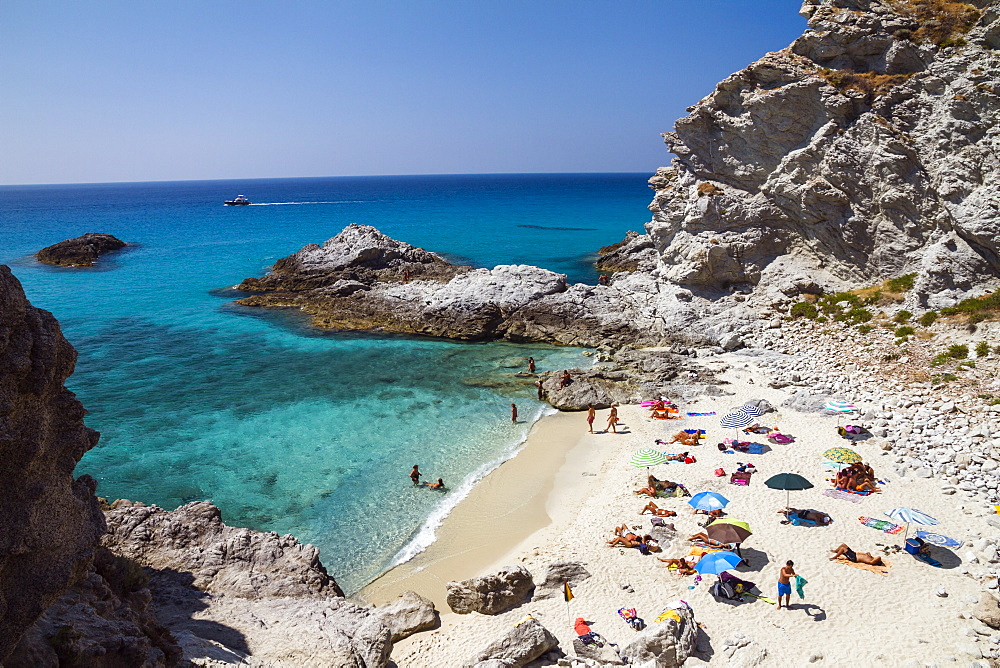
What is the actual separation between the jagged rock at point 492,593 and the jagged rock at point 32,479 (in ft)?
26.7

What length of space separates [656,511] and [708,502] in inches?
63.4

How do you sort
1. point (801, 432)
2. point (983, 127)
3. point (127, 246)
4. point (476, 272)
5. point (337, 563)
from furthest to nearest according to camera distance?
point (127, 246), point (476, 272), point (983, 127), point (801, 432), point (337, 563)

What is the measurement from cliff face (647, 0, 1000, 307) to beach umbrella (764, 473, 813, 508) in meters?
16.7

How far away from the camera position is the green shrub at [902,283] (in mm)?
29938

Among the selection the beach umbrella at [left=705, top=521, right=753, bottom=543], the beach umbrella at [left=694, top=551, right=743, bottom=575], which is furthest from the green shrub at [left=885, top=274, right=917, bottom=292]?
the beach umbrella at [left=694, top=551, right=743, bottom=575]

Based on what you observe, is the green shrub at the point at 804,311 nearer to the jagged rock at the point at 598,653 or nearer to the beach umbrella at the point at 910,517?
the beach umbrella at the point at 910,517

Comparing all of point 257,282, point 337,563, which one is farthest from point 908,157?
point 257,282

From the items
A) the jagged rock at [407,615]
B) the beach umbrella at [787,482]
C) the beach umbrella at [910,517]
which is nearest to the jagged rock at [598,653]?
the jagged rock at [407,615]

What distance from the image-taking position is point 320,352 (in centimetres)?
3522

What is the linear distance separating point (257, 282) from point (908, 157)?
4735 cm

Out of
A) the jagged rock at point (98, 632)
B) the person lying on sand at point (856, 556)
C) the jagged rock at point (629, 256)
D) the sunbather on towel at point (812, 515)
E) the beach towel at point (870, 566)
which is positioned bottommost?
the beach towel at point (870, 566)

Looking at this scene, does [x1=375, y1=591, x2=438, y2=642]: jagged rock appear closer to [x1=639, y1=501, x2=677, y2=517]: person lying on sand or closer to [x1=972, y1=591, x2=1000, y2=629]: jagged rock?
[x1=639, y1=501, x2=677, y2=517]: person lying on sand

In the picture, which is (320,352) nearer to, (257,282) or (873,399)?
(257,282)

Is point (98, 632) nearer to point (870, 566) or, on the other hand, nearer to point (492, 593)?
point (492, 593)
